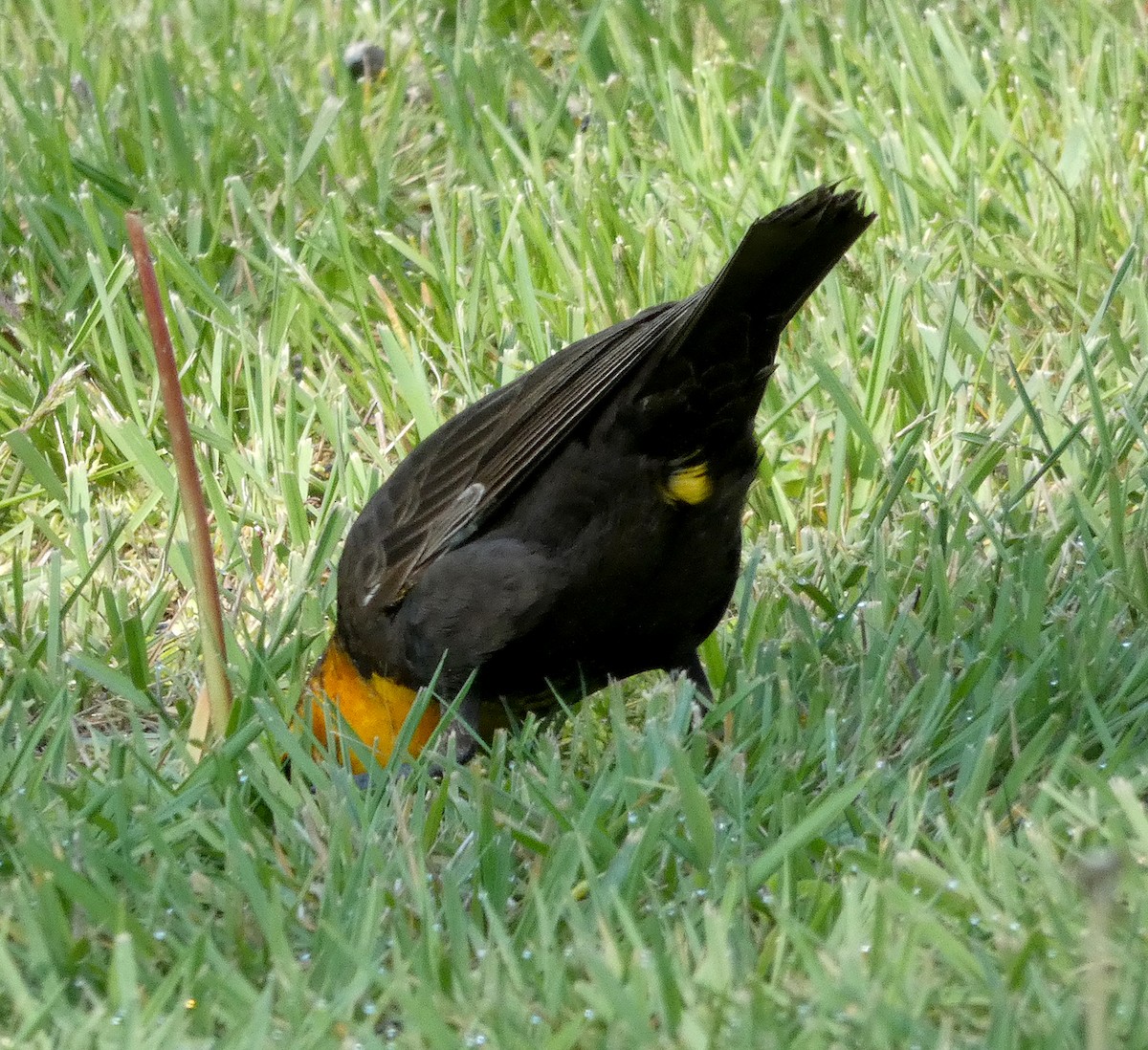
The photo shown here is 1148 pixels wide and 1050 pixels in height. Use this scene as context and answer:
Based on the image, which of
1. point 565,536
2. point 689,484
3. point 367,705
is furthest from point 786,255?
point 367,705

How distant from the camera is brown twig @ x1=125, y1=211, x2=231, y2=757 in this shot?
3.07 metres

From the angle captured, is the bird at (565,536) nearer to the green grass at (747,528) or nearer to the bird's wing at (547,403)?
the bird's wing at (547,403)

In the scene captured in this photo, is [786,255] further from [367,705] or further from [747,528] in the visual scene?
[747,528]

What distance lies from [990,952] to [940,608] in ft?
5.11

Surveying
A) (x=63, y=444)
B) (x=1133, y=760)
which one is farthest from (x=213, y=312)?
(x=1133, y=760)

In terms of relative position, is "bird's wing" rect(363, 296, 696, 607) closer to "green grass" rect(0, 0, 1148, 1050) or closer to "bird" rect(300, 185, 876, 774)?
"bird" rect(300, 185, 876, 774)

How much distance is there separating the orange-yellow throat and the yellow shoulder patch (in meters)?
0.73

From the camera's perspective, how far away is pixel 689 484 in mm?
3857

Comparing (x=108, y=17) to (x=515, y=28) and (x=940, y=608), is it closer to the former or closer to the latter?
(x=515, y=28)

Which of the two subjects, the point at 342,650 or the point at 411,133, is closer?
the point at 342,650

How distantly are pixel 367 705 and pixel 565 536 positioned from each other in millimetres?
586

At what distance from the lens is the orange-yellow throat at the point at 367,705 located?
400 centimetres

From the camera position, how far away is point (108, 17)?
285 inches

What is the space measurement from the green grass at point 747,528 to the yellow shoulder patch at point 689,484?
1.34 feet
